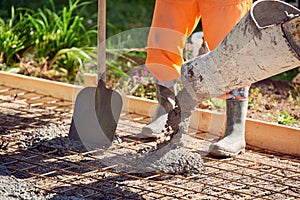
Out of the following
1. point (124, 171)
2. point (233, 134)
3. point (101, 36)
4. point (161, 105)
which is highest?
point (101, 36)

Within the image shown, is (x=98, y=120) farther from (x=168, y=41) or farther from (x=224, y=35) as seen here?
(x=224, y=35)

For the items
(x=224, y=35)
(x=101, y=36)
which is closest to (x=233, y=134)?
(x=224, y=35)

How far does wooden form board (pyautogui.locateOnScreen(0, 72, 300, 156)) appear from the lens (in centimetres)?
348

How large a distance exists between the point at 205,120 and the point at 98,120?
666 mm

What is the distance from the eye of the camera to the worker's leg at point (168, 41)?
3395 mm

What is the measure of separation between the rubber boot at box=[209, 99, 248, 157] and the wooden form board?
17 cm

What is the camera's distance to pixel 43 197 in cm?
272

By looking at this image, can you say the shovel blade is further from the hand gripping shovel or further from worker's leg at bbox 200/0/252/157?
worker's leg at bbox 200/0/252/157

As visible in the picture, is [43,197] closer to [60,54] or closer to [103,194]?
[103,194]

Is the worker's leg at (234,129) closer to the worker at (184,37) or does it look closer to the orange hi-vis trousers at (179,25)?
the worker at (184,37)

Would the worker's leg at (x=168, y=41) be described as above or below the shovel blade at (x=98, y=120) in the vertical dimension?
above

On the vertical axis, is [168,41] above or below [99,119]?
above

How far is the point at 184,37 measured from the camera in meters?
3.48

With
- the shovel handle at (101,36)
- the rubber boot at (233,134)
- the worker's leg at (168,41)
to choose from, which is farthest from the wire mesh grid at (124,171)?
the shovel handle at (101,36)
